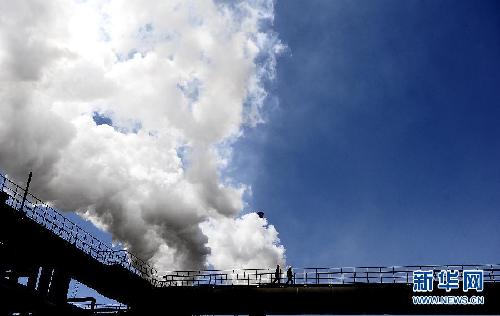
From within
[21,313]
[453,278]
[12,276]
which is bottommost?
[21,313]


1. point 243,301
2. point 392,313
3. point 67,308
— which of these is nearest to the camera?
point 67,308

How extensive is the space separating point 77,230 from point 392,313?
741 inches

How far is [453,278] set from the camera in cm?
2438

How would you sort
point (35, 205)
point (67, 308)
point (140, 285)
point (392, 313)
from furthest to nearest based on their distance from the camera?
point (140, 285), point (392, 313), point (67, 308), point (35, 205)

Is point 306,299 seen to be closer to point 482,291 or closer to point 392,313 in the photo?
point 392,313

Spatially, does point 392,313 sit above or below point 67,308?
above

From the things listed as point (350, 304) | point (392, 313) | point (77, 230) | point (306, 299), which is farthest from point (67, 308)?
point (392, 313)

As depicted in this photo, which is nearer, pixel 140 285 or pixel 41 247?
pixel 41 247
